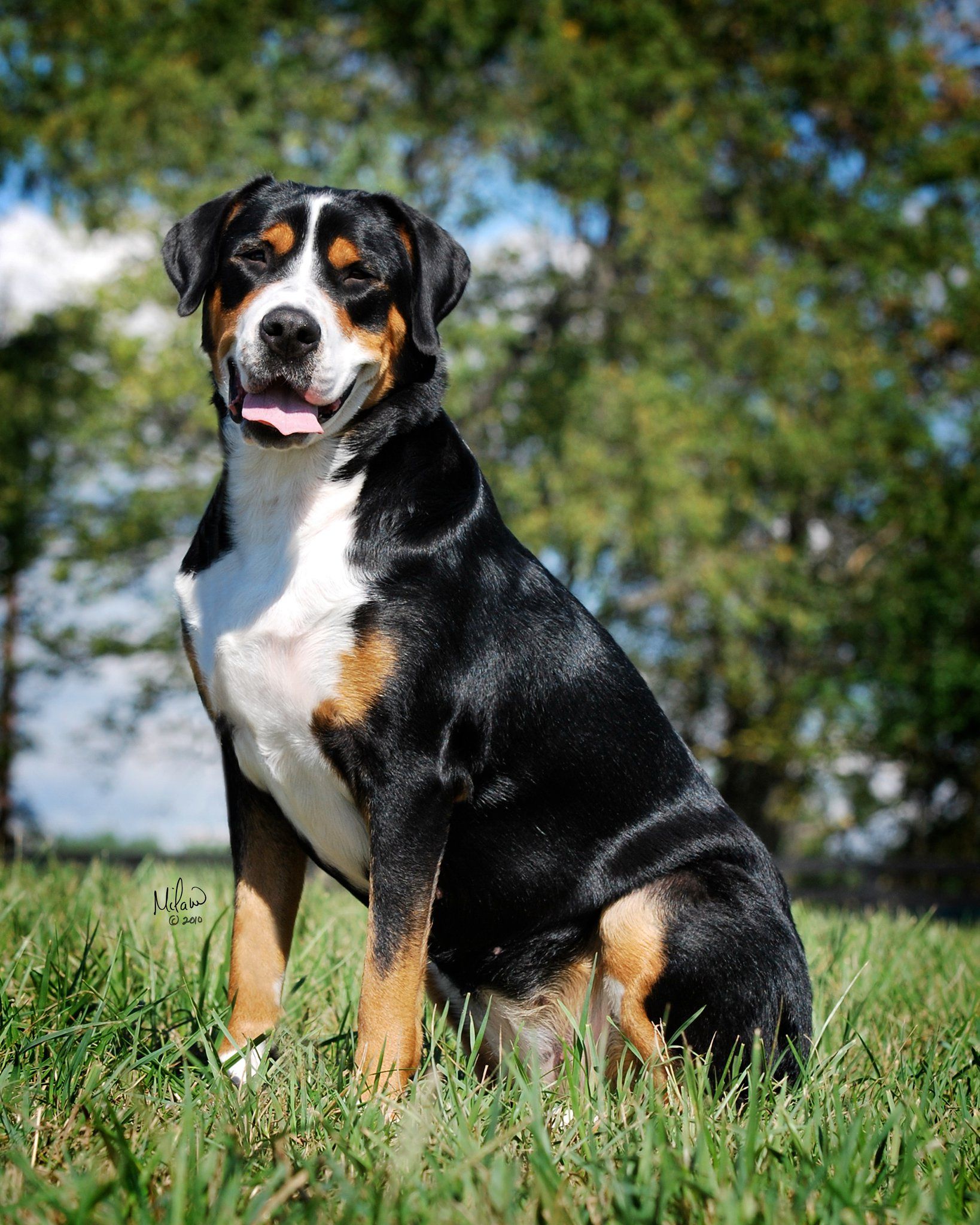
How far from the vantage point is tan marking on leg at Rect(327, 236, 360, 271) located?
115 inches

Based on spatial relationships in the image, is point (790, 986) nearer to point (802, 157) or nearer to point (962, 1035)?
point (962, 1035)

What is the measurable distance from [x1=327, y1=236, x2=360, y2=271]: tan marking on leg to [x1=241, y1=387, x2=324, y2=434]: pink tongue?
0.37 metres


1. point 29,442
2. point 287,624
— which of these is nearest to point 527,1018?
point 287,624

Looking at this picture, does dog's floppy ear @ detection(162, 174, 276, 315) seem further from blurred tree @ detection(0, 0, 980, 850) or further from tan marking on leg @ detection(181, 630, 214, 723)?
blurred tree @ detection(0, 0, 980, 850)

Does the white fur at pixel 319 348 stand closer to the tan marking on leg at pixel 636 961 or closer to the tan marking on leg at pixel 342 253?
the tan marking on leg at pixel 342 253

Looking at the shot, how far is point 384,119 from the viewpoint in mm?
14047

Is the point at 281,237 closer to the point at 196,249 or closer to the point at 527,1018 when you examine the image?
the point at 196,249

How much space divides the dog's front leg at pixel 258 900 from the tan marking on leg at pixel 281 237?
4.12ft

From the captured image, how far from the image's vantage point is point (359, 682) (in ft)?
8.66

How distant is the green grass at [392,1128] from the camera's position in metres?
1.72

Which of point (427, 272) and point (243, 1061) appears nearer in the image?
point (243, 1061)

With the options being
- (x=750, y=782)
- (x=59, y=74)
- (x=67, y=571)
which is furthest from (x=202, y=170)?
(x=750, y=782)

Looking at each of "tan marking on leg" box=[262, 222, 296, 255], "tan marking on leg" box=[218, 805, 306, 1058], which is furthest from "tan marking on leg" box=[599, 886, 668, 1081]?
"tan marking on leg" box=[262, 222, 296, 255]

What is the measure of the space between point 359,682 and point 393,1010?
2.38ft
